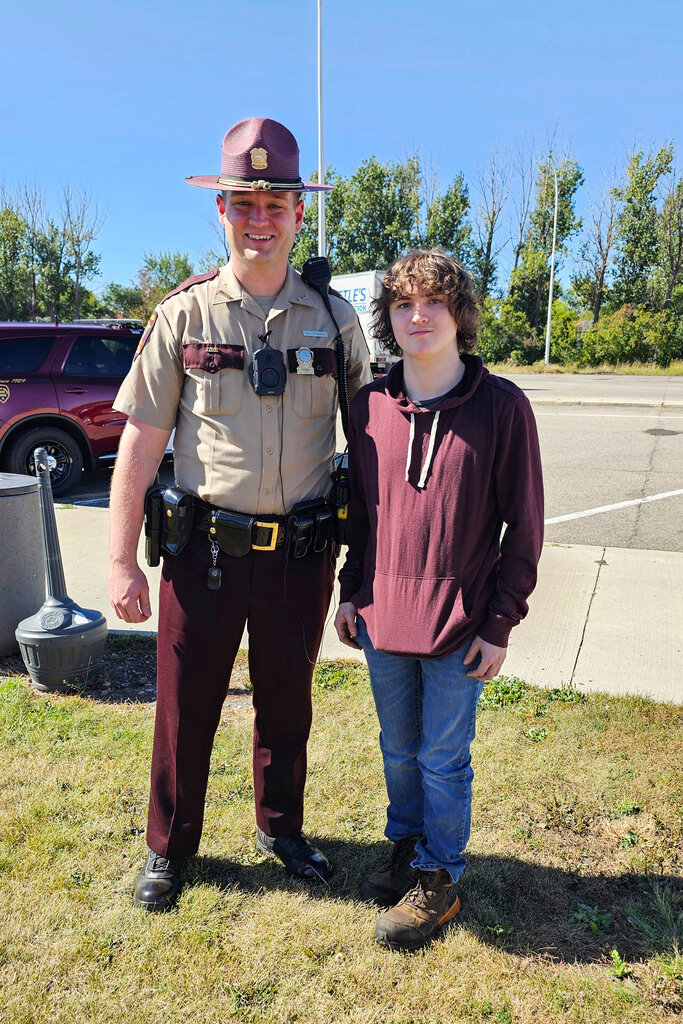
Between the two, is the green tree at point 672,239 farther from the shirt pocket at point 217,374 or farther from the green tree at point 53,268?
the shirt pocket at point 217,374

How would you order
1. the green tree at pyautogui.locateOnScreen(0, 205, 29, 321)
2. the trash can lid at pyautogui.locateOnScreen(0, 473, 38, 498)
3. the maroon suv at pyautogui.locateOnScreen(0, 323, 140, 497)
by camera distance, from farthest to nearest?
the green tree at pyautogui.locateOnScreen(0, 205, 29, 321), the maroon suv at pyautogui.locateOnScreen(0, 323, 140, 497), the trash can lid at pyautogui.locateOnScreen(0, 473, 38, 498)

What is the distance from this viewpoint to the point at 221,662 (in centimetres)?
242

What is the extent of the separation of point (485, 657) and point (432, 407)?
27.1 inches

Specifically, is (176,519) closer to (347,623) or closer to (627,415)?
(347,623)

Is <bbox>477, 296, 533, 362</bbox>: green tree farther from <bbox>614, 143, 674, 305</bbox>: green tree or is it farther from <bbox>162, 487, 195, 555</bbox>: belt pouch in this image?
<bbox>162, 487, 195, 555</bbox>: belt pouch

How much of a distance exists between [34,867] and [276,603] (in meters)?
1.25

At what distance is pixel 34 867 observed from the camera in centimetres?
260

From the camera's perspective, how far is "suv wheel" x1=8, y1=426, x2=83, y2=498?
799 cm

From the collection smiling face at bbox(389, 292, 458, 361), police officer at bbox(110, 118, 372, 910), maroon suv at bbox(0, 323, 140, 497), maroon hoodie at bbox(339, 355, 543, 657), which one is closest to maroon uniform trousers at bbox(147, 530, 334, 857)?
police officer at bbox(110, 118, 372, 910)

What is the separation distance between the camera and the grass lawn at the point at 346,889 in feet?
6.89

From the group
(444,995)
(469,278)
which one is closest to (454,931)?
(444,995)

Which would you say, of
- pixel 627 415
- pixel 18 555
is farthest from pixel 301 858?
pixel 627 415

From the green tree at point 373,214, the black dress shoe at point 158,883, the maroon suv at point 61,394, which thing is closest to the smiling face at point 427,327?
the black dress shoe at point 158,883

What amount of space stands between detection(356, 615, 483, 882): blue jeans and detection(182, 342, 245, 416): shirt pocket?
763 mm
